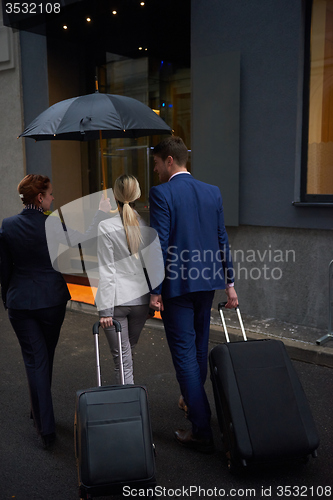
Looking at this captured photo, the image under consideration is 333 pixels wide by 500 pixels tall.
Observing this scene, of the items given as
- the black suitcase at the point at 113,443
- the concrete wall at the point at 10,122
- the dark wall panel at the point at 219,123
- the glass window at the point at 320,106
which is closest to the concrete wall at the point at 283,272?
the dark wall panel at the point at 219,123

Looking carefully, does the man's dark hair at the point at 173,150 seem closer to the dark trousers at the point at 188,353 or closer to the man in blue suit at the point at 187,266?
the man in blue suit at the point at 187,266

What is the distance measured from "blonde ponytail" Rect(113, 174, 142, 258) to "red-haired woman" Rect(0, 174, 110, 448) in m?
0.31

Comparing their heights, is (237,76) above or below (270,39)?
below

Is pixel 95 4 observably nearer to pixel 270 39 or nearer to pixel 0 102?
pixel 0 102

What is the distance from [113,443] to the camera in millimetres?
2688

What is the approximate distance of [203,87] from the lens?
22.5 feet

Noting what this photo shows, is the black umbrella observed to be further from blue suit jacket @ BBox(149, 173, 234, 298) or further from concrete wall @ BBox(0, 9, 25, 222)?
concrete wall @ BBox(0, 9, 25, 222)

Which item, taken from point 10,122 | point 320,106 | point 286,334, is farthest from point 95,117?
point 10,122

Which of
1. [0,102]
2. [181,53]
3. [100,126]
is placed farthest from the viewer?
[0,102]

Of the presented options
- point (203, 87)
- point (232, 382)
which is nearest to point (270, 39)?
point (203, 87)

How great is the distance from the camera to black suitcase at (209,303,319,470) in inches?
113

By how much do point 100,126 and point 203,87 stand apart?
11.0ft

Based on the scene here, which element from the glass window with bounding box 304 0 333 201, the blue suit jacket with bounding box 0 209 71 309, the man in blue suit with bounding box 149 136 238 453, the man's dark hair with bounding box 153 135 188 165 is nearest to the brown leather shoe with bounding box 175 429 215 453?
the man in blue suit with bounding box 149 136 238 453

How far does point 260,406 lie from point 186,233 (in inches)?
50.4
